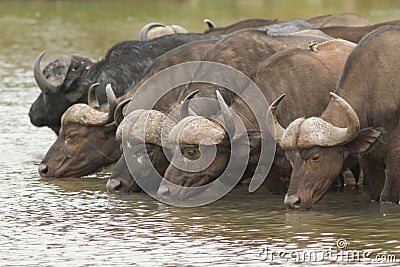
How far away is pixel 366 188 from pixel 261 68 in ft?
5.66

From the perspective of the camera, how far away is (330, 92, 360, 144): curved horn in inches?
395

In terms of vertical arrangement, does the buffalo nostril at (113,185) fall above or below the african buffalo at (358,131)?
below

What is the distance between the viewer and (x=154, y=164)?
37.9 feet

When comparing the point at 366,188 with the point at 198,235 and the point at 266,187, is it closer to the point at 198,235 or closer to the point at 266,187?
the point at 266,187

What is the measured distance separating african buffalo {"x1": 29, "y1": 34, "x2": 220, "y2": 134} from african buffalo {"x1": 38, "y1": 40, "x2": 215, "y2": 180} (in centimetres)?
105

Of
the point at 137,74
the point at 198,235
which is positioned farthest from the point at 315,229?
the point at 137,74

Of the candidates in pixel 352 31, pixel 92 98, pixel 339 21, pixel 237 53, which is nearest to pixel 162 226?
pixel 237 53

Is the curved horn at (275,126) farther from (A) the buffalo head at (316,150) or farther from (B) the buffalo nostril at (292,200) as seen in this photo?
(B) the buffalo nostril at (292,200)

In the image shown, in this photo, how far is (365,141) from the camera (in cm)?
1025

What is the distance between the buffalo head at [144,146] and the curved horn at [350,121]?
196cm

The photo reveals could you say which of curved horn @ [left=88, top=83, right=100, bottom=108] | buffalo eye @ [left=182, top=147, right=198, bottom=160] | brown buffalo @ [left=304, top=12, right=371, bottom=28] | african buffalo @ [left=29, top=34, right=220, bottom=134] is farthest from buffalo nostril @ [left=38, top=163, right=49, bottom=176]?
brown buffalo @ [left=304, top=12, right=371, bottom=28]

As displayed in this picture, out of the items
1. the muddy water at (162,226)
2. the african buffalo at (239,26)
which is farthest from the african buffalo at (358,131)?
the african buffalo at (239,26)

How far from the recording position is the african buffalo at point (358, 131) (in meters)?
10.2

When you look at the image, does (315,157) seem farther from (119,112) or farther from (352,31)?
(352,31)
